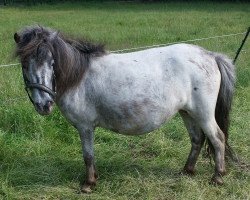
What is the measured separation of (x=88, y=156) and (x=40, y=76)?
1010 millimetres

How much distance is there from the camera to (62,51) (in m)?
3.60

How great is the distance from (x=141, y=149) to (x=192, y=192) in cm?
118

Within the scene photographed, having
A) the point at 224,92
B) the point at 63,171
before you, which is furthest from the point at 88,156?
the point at 224,92

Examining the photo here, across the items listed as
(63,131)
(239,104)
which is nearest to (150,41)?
(239,104)

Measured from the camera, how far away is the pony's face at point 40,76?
3.41 metres

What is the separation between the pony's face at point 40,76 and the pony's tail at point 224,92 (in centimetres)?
162

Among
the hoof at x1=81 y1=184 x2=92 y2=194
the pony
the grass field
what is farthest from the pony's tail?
the hoof at x1=81 y1=184 x2=92 y2=194

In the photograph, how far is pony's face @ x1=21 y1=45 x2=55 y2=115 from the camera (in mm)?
3414

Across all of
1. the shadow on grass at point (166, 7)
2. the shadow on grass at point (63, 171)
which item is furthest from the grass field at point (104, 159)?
the shadow on grass at point (166, 7)

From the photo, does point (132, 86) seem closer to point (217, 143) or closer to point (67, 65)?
point (67, 65)

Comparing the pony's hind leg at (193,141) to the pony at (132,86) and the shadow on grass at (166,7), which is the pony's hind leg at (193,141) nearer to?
the pony at (132,86)

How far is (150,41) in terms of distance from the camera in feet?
40.7

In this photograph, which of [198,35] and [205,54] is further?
[198,35]

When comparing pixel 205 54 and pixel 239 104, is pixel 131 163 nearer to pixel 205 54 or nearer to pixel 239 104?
pixel 205 54
